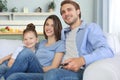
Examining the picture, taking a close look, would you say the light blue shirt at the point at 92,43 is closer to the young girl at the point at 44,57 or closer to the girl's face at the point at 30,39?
the young girl at the point at 44,57

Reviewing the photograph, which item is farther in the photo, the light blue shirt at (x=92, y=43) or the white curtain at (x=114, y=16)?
the white curtain at (x=114, y=16)

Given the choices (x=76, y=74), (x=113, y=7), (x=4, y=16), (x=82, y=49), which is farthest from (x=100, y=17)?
(x=76, y=74)

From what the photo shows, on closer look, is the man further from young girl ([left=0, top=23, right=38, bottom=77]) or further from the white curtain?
the white curtain

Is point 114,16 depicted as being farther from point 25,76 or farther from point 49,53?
point 25,76

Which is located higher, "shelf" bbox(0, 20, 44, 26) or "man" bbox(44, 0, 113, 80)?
"shelf" bbox(0, 20, 44, 26)

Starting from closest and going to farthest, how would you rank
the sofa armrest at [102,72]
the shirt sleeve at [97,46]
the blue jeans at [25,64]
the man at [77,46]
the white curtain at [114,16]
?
the sofa armrest at [102,72]
the man at [77,46]
the shirt sleeve at [97,46]
the blue jeans at [25,64]
the white curtain at [114,16]

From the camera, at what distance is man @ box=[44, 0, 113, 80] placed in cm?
148

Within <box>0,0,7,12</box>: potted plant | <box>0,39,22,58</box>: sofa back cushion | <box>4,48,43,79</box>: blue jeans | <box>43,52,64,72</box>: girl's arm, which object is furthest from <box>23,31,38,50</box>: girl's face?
<box>0,0,7,12</box>: potted plant

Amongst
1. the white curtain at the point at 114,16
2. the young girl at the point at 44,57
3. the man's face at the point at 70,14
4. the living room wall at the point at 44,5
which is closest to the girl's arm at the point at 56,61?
the young girl at the point at 44,57

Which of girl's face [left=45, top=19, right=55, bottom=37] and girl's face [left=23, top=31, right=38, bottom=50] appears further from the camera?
girl's face [left=23, top=31, right=38, bottom=50]

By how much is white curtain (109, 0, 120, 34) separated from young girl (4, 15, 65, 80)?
6.95ft

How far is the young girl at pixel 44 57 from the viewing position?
5.73 ft

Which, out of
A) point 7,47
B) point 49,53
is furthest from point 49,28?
point 7,47

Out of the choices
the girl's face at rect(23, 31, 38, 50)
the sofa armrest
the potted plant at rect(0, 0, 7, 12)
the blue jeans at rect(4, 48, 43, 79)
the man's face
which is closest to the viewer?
the sofa armrest
